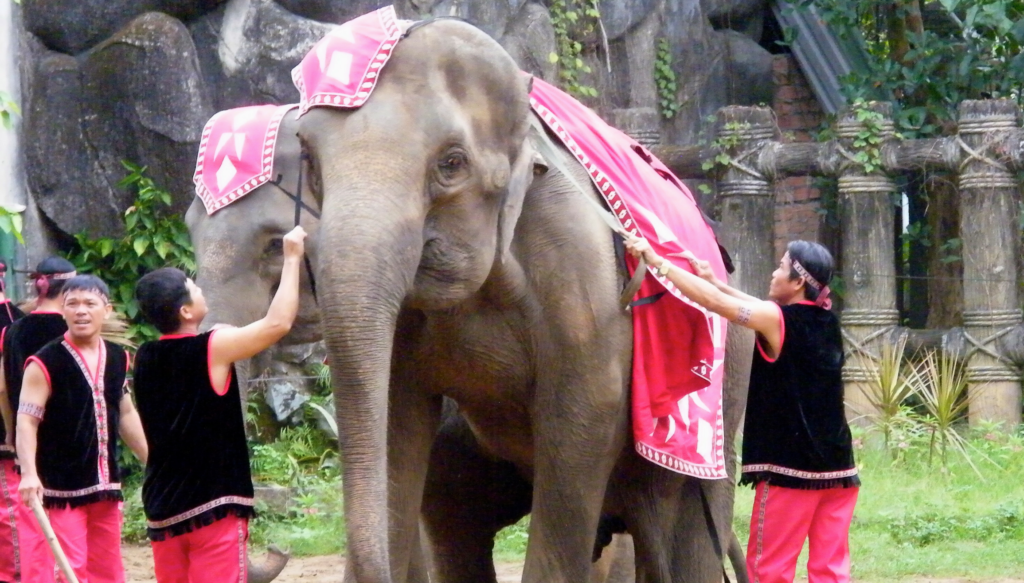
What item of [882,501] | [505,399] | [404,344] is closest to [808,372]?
[505,399]

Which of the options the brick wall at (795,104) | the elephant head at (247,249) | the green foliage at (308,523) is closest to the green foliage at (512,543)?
the green foliage at (308,523)

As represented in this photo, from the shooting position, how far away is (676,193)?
4.86 meters

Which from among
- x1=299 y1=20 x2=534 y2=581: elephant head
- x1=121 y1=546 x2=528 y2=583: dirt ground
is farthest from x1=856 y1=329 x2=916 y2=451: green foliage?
x1=299 y1=20 x2=534 y2=581: elephant head

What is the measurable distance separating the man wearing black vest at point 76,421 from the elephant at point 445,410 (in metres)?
0.42

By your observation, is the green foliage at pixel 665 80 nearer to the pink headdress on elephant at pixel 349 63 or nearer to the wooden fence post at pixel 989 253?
the wooden fence post at pixel 989 253

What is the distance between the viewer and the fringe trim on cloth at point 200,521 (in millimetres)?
4203

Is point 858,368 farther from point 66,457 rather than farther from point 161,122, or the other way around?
point 66,457

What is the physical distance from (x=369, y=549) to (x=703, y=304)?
1.42 meters

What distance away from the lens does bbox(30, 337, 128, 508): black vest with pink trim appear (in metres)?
4.96

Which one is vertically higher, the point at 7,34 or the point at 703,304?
the point at 7,34

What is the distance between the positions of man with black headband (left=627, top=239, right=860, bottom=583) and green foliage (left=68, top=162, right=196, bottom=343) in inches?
173

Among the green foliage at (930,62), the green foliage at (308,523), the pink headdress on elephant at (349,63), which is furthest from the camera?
the green foliage at (930,62)

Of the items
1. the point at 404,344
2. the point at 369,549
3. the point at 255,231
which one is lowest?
the point at 369,549

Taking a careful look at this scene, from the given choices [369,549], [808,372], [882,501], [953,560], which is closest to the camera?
[369,549]
